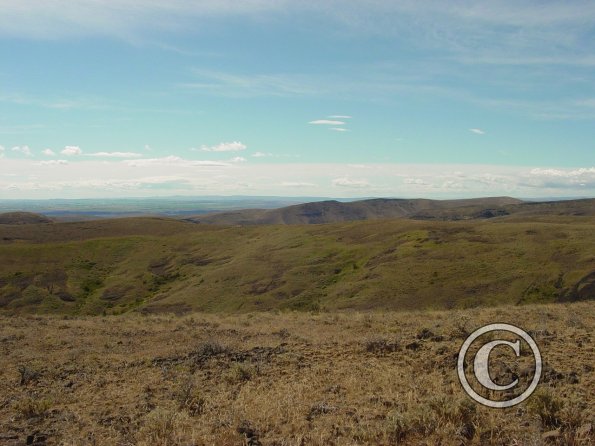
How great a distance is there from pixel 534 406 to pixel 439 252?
2093 inches

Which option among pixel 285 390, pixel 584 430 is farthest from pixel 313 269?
pixel 584 430

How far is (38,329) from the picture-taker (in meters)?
22.9

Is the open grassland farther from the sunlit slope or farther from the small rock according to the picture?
the sunlit slope

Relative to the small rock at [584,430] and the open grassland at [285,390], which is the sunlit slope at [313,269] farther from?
the small rock at [584,430]

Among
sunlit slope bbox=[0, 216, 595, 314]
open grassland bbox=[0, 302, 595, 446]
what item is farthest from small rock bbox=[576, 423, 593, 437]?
sunlit slope bbox=[0, 216, 595, 314]

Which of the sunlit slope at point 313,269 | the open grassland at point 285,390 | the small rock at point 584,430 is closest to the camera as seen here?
the small rock at point 584,430

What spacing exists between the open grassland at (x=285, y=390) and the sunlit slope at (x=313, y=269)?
28.0 metres

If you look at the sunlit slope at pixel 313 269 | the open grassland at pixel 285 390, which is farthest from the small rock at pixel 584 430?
the sunlit slope at pixel 313 269

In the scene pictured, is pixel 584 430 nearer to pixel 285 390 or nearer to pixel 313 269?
pixel 285 390

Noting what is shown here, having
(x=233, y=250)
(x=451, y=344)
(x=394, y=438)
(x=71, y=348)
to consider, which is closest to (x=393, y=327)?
(x=451, y=344)

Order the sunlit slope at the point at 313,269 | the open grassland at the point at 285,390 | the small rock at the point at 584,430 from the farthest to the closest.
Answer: the sunlit slope at the point at 313,269 < the open grassland at the point at 285,390 < the small rock at the point at 584,430

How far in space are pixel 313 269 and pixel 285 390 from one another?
53.1m

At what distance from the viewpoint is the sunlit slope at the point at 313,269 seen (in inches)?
1811

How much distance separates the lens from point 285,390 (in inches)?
448
